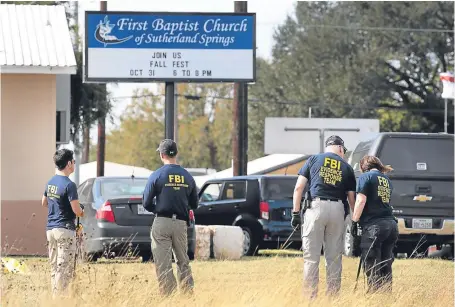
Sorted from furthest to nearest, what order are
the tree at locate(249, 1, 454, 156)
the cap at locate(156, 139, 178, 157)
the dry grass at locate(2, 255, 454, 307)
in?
the tree at locate(249, 1, 454, 156) → the cap at locate(156, 139, 178, 157) → the dry grass at locate(2, 255, 454, 307)

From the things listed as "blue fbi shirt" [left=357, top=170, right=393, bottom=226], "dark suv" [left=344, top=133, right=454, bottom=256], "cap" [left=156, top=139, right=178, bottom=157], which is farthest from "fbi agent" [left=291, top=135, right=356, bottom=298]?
"dark suv" [left=344, top=133, right=454, bottom=256]

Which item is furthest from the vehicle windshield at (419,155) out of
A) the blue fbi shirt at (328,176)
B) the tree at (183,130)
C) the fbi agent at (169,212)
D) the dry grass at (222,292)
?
the tree at (183,130)

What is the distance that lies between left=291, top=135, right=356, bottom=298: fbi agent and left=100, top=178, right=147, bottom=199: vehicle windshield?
7070mm

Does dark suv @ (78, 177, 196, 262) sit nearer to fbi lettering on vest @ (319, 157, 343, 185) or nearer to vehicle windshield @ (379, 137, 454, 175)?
vehicle windshield @ (379, 137, 454, 175)

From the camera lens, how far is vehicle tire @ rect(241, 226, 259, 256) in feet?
74.4

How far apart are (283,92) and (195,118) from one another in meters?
19.8

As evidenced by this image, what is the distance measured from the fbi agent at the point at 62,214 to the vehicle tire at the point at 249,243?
1026 centimetres

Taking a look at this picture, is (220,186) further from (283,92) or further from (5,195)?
(283,92)

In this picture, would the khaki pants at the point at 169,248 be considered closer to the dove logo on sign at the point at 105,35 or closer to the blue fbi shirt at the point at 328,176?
the blue fbi shirt at the point at 328,176

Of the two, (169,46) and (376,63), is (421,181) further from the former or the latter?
(376,63)

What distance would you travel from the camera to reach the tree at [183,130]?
7994 cm

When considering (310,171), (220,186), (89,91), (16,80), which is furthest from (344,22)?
(310,171)

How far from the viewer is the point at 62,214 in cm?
1248

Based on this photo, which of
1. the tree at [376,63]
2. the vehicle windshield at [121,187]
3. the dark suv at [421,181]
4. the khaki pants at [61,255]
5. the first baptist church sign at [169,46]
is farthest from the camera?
the tree at [376,63]
